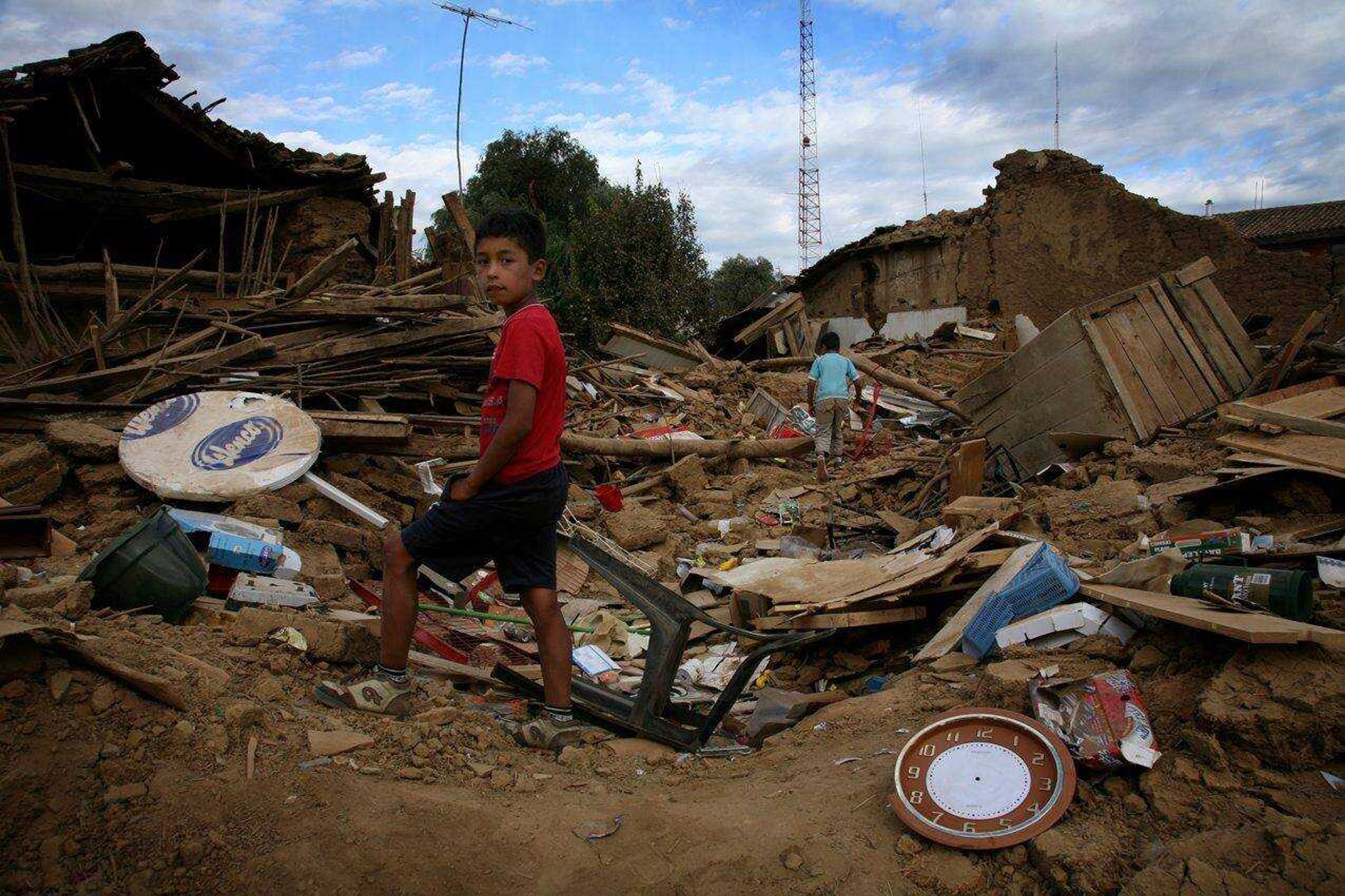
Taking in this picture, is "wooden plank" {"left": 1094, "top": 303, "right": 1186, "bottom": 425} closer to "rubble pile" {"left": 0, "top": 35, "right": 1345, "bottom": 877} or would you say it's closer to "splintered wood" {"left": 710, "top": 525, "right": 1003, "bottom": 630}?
"rubble pile" {"left": 0, "top": 35, "right": 1345, "bottom": 877}

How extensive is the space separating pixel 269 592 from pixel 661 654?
1944 mm

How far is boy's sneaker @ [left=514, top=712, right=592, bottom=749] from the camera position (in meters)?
2.84

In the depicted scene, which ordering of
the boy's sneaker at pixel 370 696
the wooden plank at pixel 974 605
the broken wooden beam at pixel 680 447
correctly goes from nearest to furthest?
the boy's sneaker at pixel 370 696 → the wooden plank at pixel 974 605 → the broken wooden beam at pixel 680 447

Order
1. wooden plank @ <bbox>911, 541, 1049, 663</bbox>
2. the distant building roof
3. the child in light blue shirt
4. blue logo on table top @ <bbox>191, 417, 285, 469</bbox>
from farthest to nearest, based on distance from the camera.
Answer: the distant building roof < the child in light blue shirt < blue logo on table top @ <bbox>191, 417, 285, 469</bbox> < wooden plank @ <bbox>911, 541, 1049, 663</bbox>

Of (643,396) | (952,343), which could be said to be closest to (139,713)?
(643,396)

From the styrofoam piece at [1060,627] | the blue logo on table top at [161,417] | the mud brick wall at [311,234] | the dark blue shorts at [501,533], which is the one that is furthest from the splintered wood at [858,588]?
the mud brick wall at [311,234]

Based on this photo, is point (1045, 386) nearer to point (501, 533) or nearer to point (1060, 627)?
point (1060, 627)

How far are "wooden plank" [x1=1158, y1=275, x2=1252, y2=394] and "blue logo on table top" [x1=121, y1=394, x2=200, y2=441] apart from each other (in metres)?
8.25

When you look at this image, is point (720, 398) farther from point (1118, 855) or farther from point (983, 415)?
point (1118, 855)

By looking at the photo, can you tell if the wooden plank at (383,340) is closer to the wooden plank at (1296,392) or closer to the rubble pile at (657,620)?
the rubble pile at (657,620)

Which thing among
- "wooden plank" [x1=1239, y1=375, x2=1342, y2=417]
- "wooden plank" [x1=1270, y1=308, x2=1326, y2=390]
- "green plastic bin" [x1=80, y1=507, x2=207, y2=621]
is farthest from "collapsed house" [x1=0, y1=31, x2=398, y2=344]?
"wooden plank" [x1=1270, y1=308, x2=1326, y2=390]

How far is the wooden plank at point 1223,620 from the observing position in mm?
2291

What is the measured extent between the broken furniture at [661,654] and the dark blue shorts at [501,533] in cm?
21

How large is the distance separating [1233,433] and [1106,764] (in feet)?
14.3
